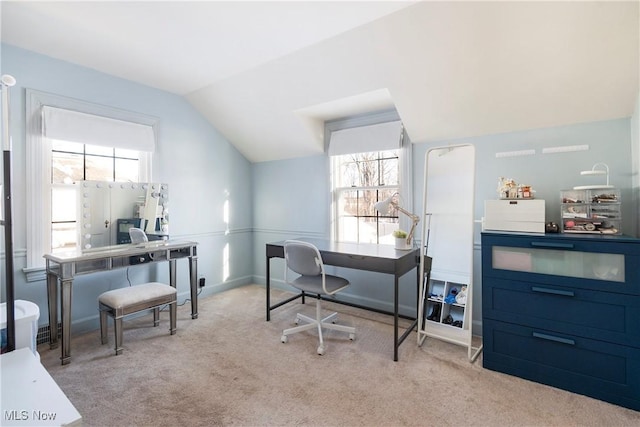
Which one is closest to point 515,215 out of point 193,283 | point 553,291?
point 553,291

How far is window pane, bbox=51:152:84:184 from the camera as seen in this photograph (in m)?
2.78

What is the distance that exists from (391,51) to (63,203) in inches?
128

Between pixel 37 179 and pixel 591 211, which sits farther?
pixel 37 179

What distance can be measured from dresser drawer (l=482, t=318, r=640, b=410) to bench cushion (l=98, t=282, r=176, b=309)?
2719mm

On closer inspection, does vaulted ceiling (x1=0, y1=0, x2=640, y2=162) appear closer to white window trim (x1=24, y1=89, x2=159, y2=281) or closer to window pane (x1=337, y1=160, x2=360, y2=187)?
white window trim (x1=24, y1=89, x2=159, y2=281)

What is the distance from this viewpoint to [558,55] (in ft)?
6.64

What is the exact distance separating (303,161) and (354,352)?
8.14 feet

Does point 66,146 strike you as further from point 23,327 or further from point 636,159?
point 636,159

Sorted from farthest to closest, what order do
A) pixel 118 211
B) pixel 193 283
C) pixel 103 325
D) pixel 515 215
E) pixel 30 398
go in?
pixel 193 283 < pixel 118 211 < pixel 103 325 < pixel 515 215 < pixel 30 398

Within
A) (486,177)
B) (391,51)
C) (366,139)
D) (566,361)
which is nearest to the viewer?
(566,361)

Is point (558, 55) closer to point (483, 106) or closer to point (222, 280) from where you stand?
point (483, 106)

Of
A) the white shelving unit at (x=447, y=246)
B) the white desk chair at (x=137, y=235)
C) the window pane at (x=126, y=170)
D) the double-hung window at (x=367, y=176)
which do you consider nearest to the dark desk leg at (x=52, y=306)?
the white desk chair at (x=137, y=235)

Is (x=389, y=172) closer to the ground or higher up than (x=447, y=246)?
higher up

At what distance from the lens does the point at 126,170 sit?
3.25m
